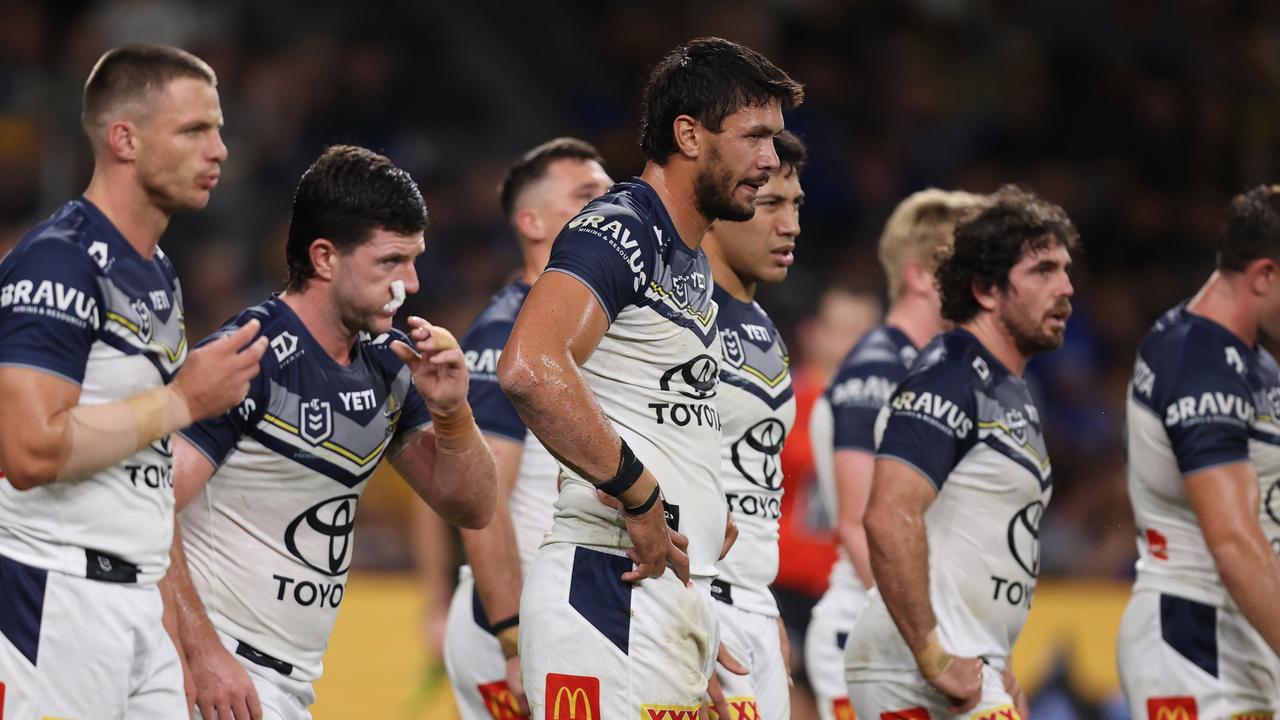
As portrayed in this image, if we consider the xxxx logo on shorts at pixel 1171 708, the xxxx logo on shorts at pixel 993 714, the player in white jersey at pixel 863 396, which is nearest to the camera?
the xxxx logo on shorts at pixel 993 714

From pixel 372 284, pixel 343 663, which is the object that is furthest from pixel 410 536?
pixel 372 284

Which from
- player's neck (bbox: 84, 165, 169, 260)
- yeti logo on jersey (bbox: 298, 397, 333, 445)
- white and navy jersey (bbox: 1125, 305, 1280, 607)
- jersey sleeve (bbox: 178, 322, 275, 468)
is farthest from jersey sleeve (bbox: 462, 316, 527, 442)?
white and navy jersey (bbox: 1125, 305, 1280, 607)

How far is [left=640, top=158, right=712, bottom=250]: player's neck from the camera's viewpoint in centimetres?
470

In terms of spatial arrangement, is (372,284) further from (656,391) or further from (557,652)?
(557,652)

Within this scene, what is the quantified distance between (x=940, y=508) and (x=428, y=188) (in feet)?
30.7

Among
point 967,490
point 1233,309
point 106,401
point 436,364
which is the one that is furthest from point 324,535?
point 1233,309

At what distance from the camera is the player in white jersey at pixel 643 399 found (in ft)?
14.0

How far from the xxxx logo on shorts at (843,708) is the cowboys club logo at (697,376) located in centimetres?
293

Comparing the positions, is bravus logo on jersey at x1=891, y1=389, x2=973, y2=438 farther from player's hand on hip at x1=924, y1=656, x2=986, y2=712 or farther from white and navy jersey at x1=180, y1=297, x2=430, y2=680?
white and navy jersey at x1=180, y1=297, x2=430, y2=680

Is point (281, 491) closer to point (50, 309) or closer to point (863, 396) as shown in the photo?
point (50, 309)

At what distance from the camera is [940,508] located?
5801 mm

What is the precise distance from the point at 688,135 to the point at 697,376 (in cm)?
71

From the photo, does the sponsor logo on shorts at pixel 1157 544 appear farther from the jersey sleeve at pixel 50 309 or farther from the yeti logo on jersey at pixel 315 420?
the jersey sleeve at pixel 50 309

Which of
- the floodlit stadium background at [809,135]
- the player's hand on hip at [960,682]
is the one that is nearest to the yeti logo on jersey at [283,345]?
the player's hand on hip at [960,682]
